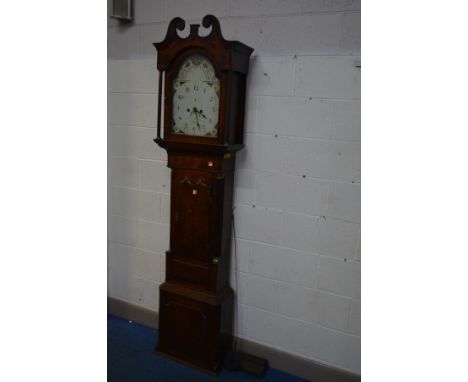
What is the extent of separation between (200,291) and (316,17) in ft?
5.12

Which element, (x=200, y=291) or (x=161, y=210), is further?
(x=161, y=210)

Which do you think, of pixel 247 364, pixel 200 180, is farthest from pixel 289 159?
pixel 247 364

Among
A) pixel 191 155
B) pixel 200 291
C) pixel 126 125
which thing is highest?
pixel 126 125

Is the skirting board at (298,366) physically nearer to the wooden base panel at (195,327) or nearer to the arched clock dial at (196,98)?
the wooden base panel at (195,327)

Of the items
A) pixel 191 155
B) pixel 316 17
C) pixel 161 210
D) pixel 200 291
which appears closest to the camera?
pixel 316 17

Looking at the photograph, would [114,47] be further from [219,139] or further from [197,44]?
[219,139]

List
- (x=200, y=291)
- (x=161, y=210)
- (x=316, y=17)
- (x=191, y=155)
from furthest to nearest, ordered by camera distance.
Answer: (x=161, y=210), (x=200, y=291), (x=191, y=155), (x=316, y=17)

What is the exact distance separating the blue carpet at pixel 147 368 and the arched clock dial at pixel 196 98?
1.34 metres

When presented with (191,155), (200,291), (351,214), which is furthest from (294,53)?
(200,291)

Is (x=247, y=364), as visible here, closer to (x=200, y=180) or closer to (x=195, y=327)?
(x=195, y=327)

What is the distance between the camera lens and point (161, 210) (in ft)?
8.09

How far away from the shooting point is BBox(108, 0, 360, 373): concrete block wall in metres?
1.90

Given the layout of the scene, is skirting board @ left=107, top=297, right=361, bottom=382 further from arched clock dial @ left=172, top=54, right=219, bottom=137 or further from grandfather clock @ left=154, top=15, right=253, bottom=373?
arched clock dial @ left=172, top=54, right=219, bottom=137

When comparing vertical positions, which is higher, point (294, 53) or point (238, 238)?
point (294, 53)
